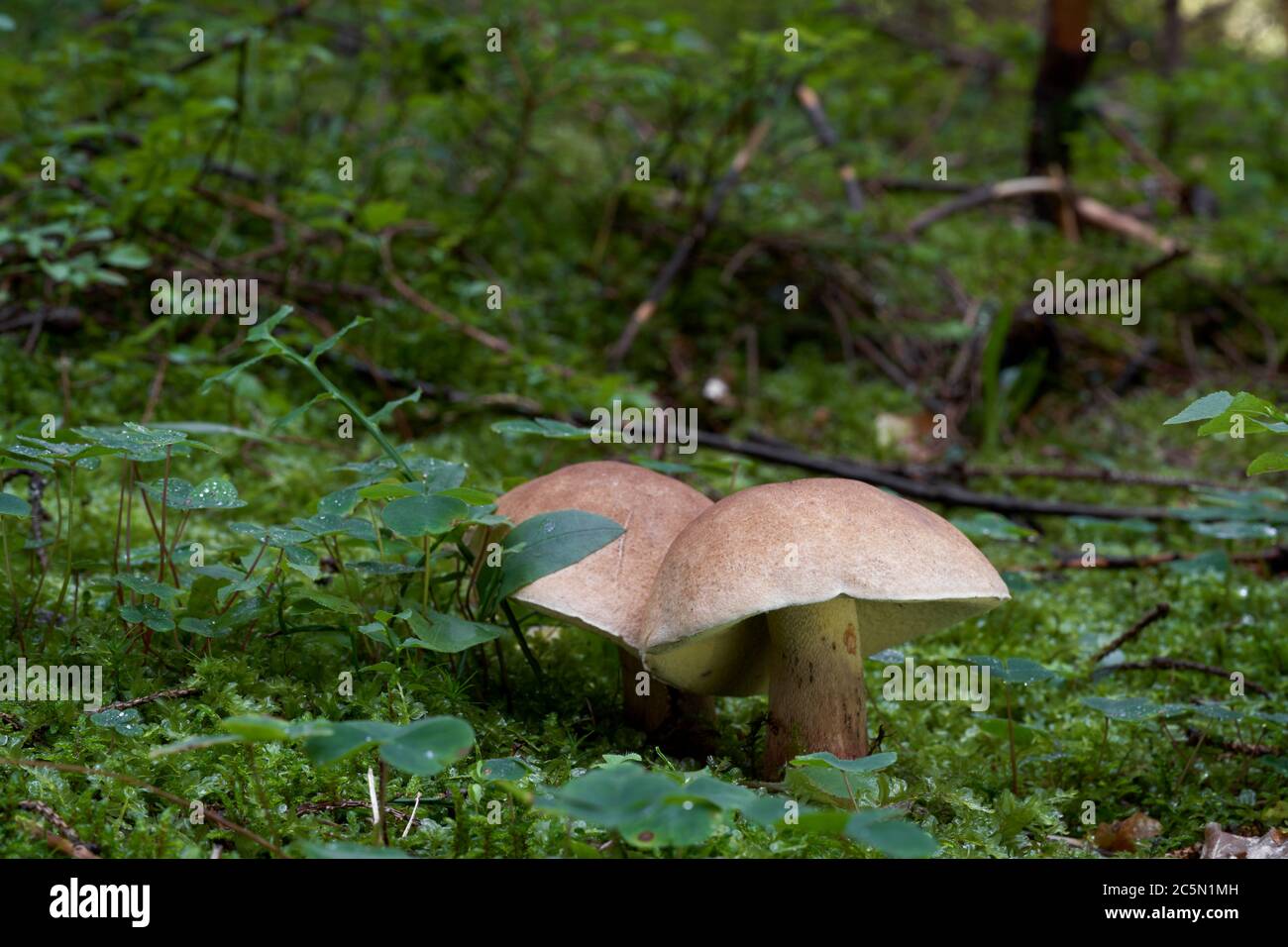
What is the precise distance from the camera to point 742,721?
8.48 feet

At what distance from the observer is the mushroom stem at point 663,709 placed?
2.36 metres

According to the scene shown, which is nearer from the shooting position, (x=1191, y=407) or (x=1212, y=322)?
(x=1191, y=407)

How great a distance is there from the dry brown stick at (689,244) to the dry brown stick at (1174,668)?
303 centimetres

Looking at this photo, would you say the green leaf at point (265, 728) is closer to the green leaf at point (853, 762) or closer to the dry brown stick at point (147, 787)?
the dry brown stick at point (147, 787)

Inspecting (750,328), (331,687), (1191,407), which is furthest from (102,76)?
(1191,407)

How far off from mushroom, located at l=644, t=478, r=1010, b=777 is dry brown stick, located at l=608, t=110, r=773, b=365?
3338mm

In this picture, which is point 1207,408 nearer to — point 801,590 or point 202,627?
point 801,590

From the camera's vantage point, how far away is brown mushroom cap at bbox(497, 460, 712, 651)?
202 centimetres

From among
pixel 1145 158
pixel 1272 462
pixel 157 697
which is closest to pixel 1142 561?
pixel 1272 462

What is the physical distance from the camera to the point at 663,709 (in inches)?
94.1

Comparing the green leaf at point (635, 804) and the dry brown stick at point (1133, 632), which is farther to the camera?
the dry brown stick at point (1133, 632)

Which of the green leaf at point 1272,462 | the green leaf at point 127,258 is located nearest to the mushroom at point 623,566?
the green leaf at point 1272,462

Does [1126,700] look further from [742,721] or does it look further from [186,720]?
[186,720]

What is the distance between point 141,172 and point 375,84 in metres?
3.78
